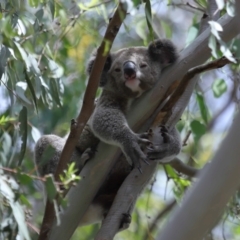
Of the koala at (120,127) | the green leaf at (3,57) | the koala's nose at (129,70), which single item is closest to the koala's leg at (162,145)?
the koala at (120,127)

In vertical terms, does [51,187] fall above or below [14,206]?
above

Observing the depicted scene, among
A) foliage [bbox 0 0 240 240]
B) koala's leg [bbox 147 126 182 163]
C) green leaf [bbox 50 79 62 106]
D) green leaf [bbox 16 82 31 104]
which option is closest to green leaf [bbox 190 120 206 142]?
foliage [bbox 0 0 240 240]

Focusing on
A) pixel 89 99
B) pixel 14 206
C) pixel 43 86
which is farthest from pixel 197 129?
pixel 14 206

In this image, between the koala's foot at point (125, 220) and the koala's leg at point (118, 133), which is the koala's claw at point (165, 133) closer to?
the koala's leg at point (118, 133)

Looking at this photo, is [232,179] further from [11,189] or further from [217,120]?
[217,120]

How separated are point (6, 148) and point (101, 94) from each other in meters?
1.34

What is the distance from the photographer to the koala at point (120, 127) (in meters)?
2.75

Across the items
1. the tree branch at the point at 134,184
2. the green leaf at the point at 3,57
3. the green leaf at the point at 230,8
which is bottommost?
the tree branch at the point at 134,184

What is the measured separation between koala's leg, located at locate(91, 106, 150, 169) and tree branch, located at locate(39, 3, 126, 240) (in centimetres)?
54

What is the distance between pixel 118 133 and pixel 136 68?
48 centimetres

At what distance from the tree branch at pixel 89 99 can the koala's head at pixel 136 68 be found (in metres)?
0.83

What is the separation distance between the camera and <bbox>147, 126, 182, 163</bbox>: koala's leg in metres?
2.73

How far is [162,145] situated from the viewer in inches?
110

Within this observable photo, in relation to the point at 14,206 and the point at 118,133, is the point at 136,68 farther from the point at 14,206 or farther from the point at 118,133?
the point at 14,206
